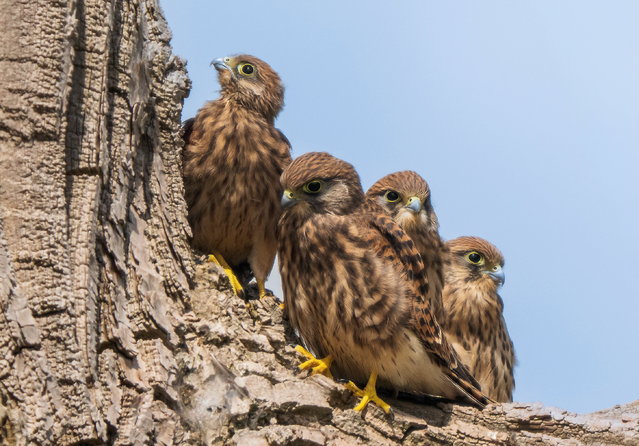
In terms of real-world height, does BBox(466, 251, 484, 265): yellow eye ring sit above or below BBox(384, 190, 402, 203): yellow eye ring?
below

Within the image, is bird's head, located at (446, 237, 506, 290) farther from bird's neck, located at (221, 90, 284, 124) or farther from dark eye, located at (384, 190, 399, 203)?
bird's neck, located at (221, 90, 284, 124)

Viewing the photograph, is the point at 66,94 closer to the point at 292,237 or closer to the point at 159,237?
the point at 159,237

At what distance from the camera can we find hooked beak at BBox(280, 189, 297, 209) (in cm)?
460

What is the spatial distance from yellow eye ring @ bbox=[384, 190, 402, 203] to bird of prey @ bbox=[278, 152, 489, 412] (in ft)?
4.64

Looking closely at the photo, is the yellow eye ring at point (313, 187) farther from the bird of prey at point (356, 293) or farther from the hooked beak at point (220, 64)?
the hooked beak at point (220, 64)

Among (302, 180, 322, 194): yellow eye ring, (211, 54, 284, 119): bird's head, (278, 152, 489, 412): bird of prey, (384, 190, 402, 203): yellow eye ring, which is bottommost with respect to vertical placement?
(278, 152, 489, 412): bird of prey

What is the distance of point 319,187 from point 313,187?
35 mm

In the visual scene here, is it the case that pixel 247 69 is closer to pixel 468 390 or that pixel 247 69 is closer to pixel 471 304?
pixel 471 304

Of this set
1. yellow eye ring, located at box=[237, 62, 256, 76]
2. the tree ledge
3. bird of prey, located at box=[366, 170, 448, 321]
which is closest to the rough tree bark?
the tree ledge

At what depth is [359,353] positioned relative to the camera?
435cm

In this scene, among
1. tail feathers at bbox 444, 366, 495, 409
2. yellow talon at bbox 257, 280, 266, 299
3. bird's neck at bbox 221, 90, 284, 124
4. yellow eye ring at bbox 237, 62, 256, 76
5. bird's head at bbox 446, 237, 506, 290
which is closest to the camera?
tail feathers at bbox 444, 366, 495, 409

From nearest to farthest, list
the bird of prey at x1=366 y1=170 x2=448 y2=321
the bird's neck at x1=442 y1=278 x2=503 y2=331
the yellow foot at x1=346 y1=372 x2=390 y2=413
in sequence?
the yellow foot at x1=346 y1=372 x2=390 y2=413, the bird of prey at x1=366 y1=170 x2=448 y2=321, the bird's neck at x1=442 y1=278 x2=503 y2=331

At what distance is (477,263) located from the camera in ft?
21.8

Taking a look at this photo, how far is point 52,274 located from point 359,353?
61.8 inches
